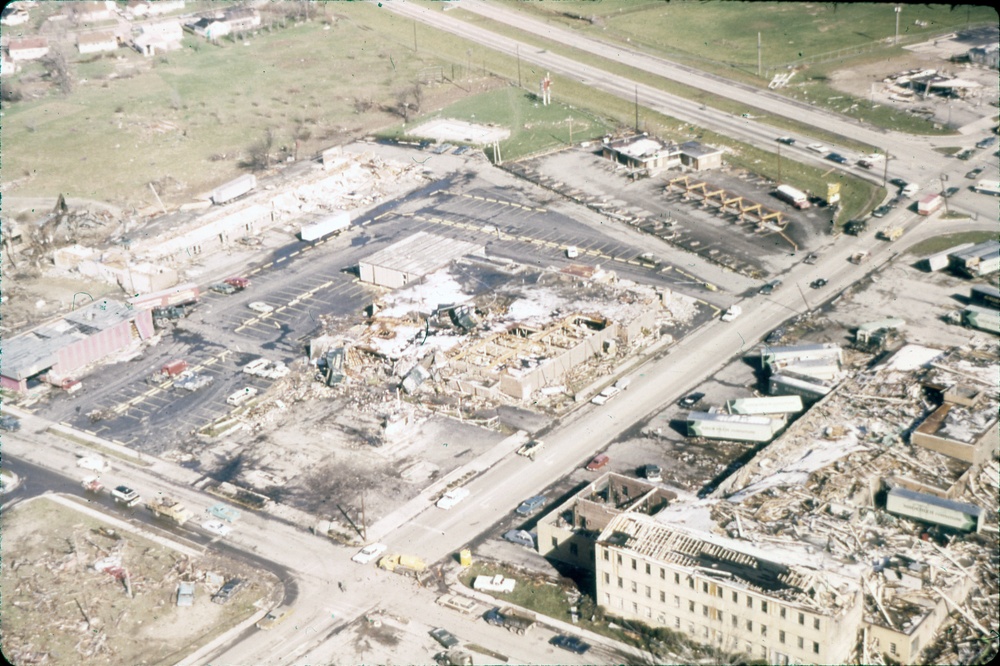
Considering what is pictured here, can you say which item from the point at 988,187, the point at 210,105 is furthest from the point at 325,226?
the point at 988,187

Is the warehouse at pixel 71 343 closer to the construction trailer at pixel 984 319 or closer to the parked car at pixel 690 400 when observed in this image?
the parked car at pixel 690 400

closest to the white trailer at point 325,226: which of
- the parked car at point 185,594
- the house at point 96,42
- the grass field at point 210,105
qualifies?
the grass field at point 210,105

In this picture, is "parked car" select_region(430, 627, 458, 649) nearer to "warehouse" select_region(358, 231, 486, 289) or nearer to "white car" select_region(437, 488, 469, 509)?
"white car" select_region(437, 488, 469, 509)

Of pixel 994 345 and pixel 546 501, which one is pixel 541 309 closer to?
pixel 546 501

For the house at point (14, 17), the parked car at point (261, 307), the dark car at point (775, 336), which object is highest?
the house at point (14, 17)

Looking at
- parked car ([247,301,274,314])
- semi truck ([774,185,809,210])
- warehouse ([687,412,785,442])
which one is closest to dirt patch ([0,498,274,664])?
parked car ([247,301,274,314])

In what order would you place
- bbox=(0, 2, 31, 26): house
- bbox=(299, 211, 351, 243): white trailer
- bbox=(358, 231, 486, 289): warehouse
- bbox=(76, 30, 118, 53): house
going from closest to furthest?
bbox=(358, 231, 486, 289): warehouse < bbox=(299, 211, 351, 243): white trailer < bbox=(76, 30, 118, 53): house < bbox=(0, 2, 31, 26): house
